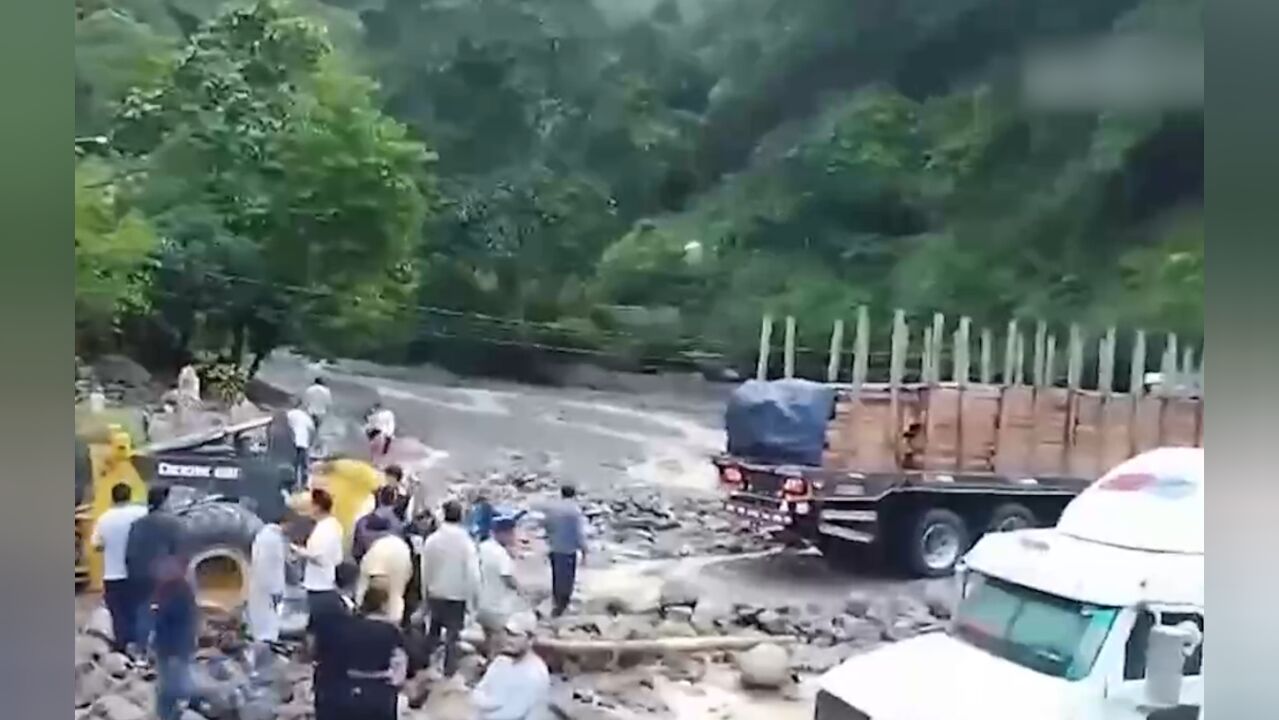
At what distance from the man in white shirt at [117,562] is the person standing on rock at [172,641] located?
0.13ft

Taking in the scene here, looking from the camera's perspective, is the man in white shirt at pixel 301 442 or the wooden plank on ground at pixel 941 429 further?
the wooden plank on ground at pixel 941 429

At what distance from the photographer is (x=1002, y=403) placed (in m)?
2.09

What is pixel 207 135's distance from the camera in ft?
6.39

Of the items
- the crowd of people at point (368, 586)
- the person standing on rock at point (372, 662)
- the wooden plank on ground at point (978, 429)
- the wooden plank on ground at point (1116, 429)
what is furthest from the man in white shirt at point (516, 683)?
the wooden plank on ground at point (1116, 429)

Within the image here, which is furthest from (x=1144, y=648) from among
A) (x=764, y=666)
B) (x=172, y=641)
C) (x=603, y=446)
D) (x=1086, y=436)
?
(x=172, y=641)

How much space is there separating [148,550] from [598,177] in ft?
2.67

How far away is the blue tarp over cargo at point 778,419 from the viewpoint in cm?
203

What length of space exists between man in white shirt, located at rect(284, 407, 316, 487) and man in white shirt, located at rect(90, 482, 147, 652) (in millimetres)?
223

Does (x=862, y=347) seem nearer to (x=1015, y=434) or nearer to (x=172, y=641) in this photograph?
(x=1015, y=434)

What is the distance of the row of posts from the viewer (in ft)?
6.70

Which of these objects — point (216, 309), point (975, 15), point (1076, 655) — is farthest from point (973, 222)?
point (216, 309)

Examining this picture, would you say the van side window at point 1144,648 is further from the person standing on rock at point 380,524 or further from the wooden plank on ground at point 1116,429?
the person standing on rock at point 380,524
